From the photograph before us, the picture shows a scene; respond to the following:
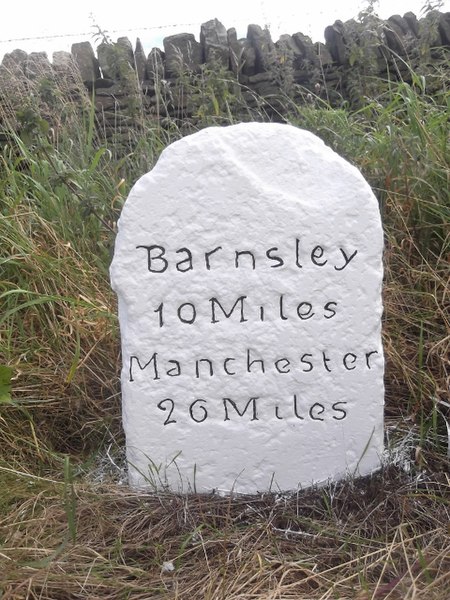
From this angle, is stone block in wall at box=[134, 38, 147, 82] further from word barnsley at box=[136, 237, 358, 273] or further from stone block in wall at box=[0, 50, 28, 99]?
word barnsley at box=[136, 237, 358, 273]

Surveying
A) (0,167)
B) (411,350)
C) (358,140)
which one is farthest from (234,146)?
(0,167)

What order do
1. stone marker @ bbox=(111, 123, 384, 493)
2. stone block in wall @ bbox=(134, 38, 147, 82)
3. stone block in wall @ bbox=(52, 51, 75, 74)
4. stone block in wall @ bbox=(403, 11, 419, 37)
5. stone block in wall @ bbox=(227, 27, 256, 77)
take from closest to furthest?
stone marker @ bbox=(111, 123, 384, 493) < stone block in wall @ bbox=(52, 51, 75, 74) < stone block in wall @ bbox=(134, 38, 147, 82) < stone block in wall @ bbox=(227, 27, 256, 77) < stone block in wall @ bbox=(403, 11, 419, 37)

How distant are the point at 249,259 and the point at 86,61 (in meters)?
3.59

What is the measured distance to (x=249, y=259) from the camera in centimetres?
196

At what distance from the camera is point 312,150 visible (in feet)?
6.35

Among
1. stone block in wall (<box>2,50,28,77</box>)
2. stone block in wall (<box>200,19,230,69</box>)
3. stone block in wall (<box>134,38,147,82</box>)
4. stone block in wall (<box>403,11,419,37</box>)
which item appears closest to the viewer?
stone block in wall (<box>2,50,28,77</box>)

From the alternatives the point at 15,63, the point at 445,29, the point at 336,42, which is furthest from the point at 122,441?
the point at 445,29

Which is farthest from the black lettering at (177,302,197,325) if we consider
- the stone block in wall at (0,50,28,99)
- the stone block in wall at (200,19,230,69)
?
the stone block in wall at (200,19,230,69)

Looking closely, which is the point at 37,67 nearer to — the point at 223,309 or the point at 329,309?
the point at 223,309

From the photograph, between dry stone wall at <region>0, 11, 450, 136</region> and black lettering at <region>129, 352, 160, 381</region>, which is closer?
black lettering at <region>129, 352, 160, 381</region>

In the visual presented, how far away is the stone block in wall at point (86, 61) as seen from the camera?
16.5 ft

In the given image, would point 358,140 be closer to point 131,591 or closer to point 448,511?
point 448,511

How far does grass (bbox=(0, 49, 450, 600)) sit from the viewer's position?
1732 millimetres

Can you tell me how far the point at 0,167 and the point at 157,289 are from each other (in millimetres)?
1770
